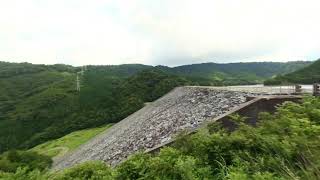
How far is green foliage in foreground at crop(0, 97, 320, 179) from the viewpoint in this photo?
9.21 meters

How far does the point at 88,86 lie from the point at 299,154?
6862 inches

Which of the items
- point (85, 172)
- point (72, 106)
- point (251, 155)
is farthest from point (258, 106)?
point (72, 106)

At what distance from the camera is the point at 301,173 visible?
8672mm

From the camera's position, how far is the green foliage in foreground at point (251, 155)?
921 cm

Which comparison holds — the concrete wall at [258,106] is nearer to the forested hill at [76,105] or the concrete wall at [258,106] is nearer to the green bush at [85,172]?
the green bush at [85,172]

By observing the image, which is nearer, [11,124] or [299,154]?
→ [299,154]

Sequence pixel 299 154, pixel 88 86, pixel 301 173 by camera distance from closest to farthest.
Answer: pixel 301 173 → pixel 299 154 → pixel 88 86

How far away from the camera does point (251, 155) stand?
11273mm

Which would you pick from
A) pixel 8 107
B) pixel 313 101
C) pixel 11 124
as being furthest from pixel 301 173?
pixel 8 107

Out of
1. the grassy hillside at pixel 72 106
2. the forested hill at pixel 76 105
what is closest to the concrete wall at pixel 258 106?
the forested hill at pixel 76 105

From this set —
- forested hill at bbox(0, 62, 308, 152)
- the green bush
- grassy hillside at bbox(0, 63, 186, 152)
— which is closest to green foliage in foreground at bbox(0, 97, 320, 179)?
the green bush

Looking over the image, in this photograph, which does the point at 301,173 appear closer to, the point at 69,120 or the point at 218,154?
the point at 218,154

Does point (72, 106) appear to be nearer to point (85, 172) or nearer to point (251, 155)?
point (85, 172)

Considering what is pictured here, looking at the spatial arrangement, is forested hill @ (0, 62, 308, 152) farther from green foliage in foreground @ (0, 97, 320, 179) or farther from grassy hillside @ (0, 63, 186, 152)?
green foliage in foreground @ (0, 97, 320, 179)
